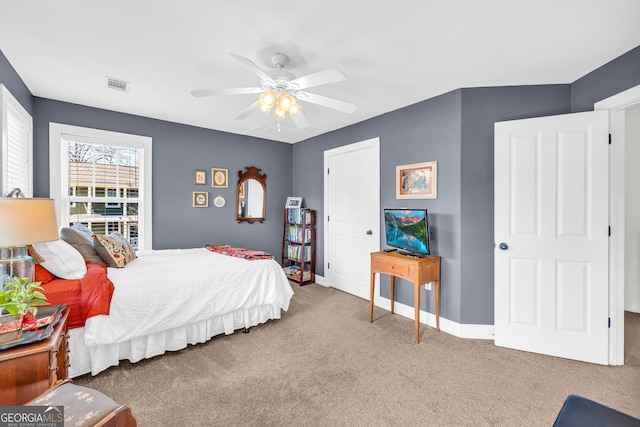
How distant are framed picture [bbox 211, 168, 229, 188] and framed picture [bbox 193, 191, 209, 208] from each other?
0.20m

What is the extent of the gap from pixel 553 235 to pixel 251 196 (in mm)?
4037

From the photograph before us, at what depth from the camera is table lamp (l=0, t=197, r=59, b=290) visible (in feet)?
4.75

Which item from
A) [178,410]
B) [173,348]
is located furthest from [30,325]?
[173,348]

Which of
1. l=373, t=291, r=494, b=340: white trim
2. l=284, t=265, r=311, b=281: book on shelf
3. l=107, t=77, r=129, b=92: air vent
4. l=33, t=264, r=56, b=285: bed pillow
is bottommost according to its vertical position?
l=373, t=291, r=494, b=340: white trim

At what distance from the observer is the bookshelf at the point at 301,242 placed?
4.67 metres

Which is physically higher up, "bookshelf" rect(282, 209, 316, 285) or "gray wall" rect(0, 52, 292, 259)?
"gray wall" rect(0, 52, 292, 259)

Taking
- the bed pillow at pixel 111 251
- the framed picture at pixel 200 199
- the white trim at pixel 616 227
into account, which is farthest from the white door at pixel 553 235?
the framed picture at pixel 200 199

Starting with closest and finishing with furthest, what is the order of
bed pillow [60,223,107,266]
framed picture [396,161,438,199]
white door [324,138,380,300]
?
bed pillow [60,223,107,266]
framed picture [396,161,438,199]
white door [324,138,380,300]

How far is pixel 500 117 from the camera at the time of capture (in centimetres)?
279

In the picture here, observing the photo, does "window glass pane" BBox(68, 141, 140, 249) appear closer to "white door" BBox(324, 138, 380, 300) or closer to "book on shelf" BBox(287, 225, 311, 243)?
"book on shelf" BBox(287, 225, 311, 243)

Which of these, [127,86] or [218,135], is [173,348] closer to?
Result: [127,86]

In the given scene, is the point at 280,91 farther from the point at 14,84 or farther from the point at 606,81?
the point at 606,81

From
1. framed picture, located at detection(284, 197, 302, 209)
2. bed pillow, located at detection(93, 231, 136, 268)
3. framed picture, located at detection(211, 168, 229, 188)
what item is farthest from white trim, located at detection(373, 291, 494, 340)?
framed picture, located at detection(211, 168, 229, 188)

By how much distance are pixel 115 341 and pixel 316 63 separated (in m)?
2.67
